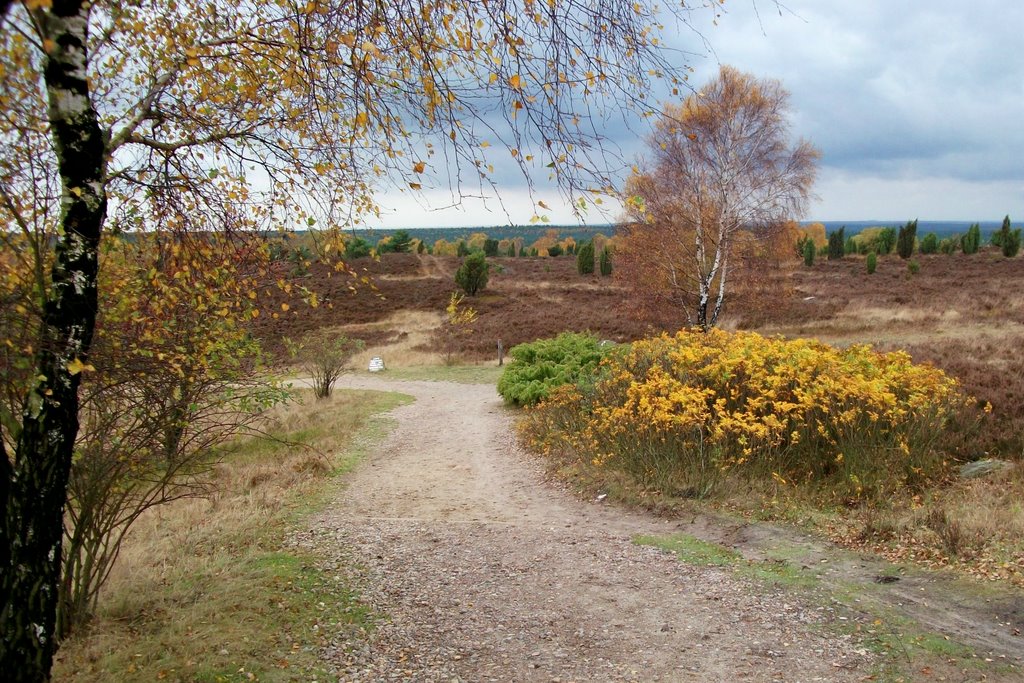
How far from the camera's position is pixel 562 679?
11.9 feet

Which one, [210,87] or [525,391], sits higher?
[210,87]

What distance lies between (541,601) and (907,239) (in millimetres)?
47320

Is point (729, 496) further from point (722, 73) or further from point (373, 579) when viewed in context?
point (722, 73)

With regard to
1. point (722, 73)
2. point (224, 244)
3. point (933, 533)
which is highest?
point (722, 73)

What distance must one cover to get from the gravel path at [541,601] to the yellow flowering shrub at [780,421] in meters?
0.87

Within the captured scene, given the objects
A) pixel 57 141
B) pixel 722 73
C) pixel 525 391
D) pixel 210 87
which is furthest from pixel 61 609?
pixel 722 73

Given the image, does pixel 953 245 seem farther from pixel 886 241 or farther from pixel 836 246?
pixel 836 246

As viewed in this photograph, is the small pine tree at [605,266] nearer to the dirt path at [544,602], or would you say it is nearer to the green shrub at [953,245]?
the green shrub at [953,245]

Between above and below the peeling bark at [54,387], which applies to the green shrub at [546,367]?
below

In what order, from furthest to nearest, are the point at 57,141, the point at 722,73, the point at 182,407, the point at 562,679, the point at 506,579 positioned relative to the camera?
the point at 722,73
the point at 506,579
the point at 182,407
the point at 562,679
the point at 57,141

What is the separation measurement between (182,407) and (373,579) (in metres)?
1.89

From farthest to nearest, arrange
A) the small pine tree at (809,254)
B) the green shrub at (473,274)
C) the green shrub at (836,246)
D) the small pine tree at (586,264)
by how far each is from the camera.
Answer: the green shrub at (836,246)
the small pine tree at (586,264)
the small pine tree at (809,254)
the green shrub at (473,274)

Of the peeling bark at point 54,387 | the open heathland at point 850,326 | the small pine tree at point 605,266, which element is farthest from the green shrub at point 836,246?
the peeling bark at point 54,387

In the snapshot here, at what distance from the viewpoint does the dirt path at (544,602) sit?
3.74 metres
